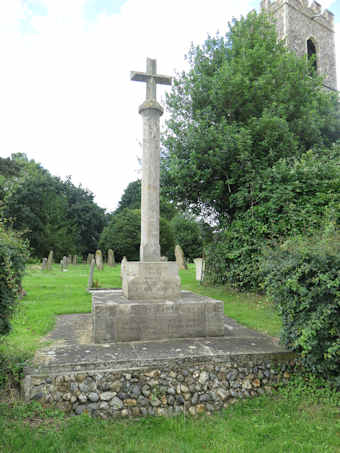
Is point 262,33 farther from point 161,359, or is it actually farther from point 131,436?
point 131,436

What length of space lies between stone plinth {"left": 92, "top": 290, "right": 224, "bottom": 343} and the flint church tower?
23.5 metres

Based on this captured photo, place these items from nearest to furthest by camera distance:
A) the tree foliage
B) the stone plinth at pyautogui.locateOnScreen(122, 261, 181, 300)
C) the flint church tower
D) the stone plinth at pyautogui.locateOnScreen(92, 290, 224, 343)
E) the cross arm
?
the stone plinth at pyautogui.locateOnScreen(92, 290, 224, 343)
the stone plinth at pyautogui.locateOnScreen(122, 261, 181, 300)
the cross arm
the flint church tower
the tree foliage

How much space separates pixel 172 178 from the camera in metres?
11.7

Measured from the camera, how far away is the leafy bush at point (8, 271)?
3559 millimetres

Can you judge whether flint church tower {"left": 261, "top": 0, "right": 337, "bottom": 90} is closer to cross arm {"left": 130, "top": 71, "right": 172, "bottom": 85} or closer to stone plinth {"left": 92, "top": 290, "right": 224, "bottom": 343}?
cross arm {"left": 130, "top": 71, "right": 172, "bottom": 85}

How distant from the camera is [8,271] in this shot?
11.7 feet

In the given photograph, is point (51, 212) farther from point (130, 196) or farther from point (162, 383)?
point (162, 383)

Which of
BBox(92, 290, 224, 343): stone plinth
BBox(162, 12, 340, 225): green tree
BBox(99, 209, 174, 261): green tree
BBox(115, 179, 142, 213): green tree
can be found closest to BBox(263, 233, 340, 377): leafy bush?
BBox(92, 290, 224, 343): stone plinth

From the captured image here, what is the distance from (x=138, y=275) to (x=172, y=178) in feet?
21.8

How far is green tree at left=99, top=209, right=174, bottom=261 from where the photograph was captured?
93.1 feet

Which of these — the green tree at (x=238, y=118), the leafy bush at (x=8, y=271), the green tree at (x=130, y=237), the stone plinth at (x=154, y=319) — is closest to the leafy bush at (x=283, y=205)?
the green tree at (x=238, y=118)

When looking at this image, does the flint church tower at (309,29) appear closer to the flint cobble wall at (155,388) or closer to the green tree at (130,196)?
the green tree at (130,196)

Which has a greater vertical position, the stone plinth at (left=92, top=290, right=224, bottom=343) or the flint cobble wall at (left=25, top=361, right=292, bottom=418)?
the stone plinth at (left=92, top=290, right=224, bottom=343)

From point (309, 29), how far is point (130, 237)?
21.8m
